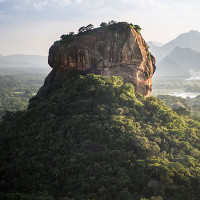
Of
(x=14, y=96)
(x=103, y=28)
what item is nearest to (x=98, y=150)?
(x=103, y=28)

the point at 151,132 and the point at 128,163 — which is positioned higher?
the point at 151,132

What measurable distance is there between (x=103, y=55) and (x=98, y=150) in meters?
16.4

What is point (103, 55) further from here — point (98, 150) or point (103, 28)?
point (98, 150)

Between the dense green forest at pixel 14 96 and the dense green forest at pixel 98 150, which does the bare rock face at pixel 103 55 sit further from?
the dense green forest at pixel 14 96

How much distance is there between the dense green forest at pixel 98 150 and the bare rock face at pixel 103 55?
13.6 feet

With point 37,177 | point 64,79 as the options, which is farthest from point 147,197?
point 64,79

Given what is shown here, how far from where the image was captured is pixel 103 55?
29312 millimetres

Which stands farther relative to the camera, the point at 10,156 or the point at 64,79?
the point at 64,79

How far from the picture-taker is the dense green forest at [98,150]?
13739 mm

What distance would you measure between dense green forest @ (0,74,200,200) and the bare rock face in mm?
4148

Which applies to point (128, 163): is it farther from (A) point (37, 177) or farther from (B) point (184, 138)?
(B) point (184, 138)

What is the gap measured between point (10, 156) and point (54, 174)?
6.67 m

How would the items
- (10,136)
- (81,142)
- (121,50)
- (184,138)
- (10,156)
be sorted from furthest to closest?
(121,50) < (10,136) < (184,138) < (10,156) < (81,142)

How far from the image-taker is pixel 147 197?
13203mm
